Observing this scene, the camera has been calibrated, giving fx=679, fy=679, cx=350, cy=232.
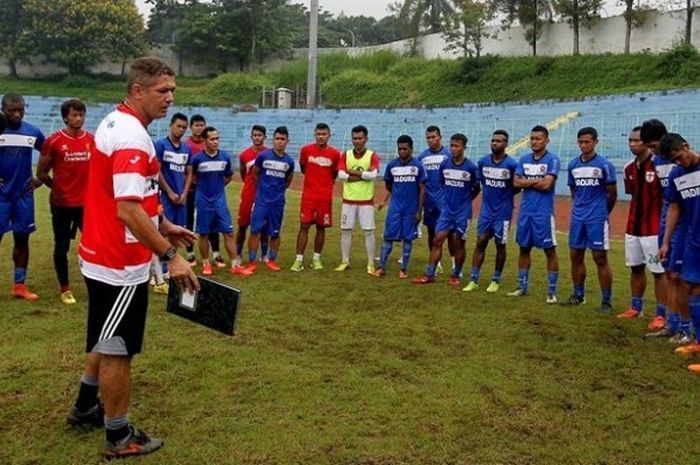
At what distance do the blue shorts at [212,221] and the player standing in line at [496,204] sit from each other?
339cm

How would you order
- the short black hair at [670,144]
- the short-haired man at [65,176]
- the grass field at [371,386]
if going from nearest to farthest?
the grass field at [371,386], the short black hair at [670,144], the short-haired man at [65,176]

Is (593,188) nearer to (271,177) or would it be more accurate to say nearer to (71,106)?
(271,177)

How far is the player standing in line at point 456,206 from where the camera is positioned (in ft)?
29.9

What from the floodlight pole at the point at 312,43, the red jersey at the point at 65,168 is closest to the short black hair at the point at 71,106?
the red jersey at the point at 65,168

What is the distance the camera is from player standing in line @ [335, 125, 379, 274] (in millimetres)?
9828

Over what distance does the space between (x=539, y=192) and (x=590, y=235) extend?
0.84 m

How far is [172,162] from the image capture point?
895 cm

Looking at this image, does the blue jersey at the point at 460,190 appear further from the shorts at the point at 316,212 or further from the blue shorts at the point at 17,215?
the blue shorts at the point at 17,215

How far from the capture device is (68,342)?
6.04 meters

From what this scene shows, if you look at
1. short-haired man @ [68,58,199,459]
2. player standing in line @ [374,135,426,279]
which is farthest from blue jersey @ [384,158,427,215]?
short-haired man @ [68,58,199,459]

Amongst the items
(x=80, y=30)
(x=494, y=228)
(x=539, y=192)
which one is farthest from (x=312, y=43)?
(x=80, y=30)

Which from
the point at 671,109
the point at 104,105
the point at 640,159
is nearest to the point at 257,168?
the point at 640,159

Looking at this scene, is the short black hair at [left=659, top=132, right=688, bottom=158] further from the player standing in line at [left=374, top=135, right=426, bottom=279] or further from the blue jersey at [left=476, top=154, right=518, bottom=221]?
the player standing in line at [left=374, top=135, right=426, bottom=279]

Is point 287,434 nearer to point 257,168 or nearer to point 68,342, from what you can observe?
point 68,342
